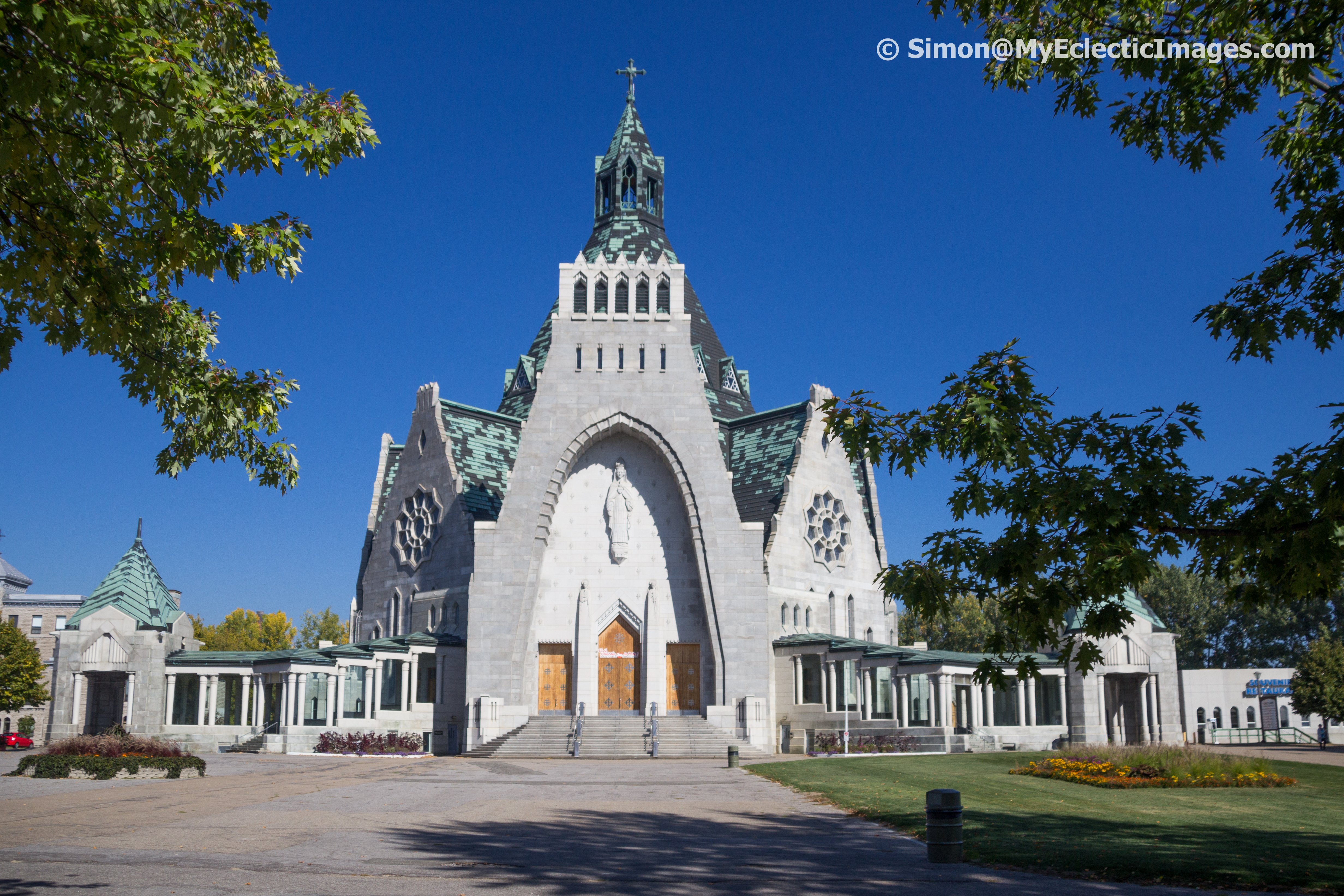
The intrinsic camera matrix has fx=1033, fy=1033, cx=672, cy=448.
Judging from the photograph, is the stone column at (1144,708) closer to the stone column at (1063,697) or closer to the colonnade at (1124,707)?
the colonnade at (1124,707)

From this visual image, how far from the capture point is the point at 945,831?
12.6 meters

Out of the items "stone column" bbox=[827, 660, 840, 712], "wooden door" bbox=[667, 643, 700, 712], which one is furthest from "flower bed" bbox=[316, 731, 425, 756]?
"stone column" bbox=[827, 660, 840, 712]

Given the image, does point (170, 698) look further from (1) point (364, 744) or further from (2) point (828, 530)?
(2) point (828, 530)

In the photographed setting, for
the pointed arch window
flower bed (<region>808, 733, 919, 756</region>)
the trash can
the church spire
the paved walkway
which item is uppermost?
the church spire

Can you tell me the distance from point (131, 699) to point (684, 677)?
23433 mm

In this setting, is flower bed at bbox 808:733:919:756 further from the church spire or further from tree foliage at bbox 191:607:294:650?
tree foliage at bbox 191:607:294:650

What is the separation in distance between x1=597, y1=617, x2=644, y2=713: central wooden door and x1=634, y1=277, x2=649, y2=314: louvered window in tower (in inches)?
560

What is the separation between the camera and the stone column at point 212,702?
44.4 m

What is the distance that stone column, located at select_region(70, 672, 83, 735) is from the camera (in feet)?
143

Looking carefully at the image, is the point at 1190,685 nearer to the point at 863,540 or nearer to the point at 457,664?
the point at 863,540

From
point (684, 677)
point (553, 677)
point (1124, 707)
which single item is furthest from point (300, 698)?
point (1124, 707)

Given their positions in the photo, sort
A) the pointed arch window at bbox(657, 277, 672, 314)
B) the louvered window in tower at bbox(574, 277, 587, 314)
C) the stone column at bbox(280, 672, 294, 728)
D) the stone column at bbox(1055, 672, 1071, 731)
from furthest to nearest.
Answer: the louvered window in tower at bbox(574, 277, 587, 314) < the pointed arch window at bbox(657, 277, 672, 314) < the stone column at bbox(1055, 672, 1071, 731) < the stone column at bbox(280, 672, 294, 728)

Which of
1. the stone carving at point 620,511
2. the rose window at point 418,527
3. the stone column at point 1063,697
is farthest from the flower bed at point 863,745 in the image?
the rose window at point 418,527

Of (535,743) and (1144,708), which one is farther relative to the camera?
(1144,708)
